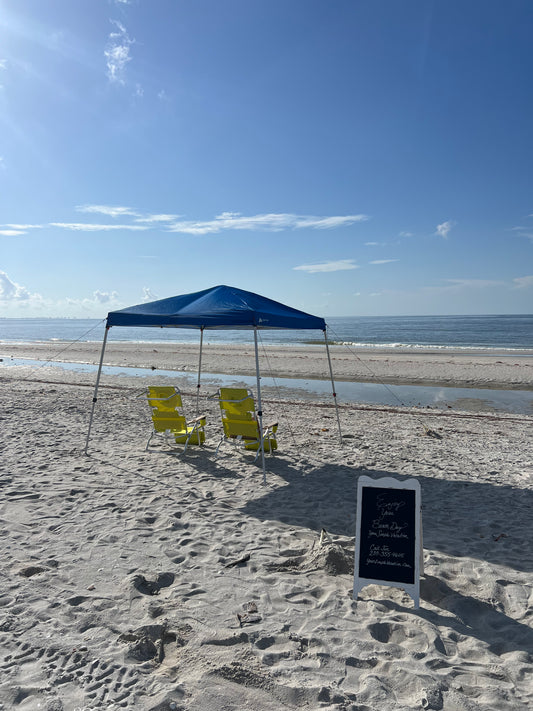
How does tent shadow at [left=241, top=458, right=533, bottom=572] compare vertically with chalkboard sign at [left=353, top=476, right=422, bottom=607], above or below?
below

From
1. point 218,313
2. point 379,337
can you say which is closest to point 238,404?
point 218,313

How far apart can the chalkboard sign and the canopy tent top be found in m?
3.05

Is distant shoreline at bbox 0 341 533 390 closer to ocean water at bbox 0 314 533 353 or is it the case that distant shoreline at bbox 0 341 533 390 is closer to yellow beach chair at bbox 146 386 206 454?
ocean water at bbox 0 314 533 353

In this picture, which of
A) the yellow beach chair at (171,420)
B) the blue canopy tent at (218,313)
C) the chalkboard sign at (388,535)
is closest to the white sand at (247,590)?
the chalkboard sign at (388,535)

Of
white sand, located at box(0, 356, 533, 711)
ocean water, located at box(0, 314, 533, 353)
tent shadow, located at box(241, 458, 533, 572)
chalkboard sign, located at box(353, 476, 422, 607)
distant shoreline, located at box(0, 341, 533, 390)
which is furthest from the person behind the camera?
ocean water, located at box(0, 314, 533, 353)

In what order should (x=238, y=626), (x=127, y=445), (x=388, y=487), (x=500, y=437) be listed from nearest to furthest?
(x=238, y=626), (x=388, y=487), (x=127, y=445), (x=500, y=437)

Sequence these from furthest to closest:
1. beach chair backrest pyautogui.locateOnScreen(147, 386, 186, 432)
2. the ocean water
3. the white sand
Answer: the ocean water, beach chair backrest pyautogui.locateOnScreen(147, 386, 186, 432), the white sand

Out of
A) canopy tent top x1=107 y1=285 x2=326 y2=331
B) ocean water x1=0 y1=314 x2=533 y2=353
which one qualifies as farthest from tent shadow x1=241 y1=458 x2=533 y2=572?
ocean water x1=0 y1=314 x2=533 y2=353

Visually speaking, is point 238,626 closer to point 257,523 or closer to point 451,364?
point 257,523

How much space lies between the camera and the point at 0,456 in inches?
258

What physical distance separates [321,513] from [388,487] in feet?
5.24

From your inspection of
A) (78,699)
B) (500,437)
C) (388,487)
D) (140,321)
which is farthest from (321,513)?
(500,437)

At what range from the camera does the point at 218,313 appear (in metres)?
6.08

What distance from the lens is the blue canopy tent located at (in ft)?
19.9
